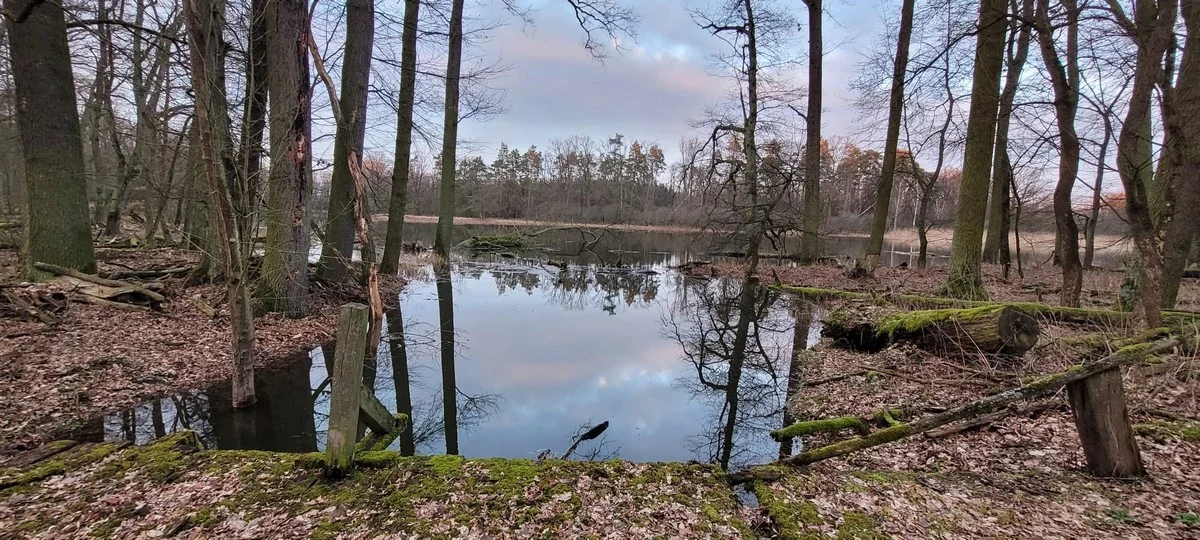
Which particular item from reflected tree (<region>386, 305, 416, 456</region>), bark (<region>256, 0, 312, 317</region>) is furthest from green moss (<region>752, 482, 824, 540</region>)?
bark (<region>256, 0, 312, 317</region>)

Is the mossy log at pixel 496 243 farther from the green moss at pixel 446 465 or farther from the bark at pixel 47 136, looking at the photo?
the green moss at pixel 446 465

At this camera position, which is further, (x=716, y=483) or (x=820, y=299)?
(x=820, y=299)

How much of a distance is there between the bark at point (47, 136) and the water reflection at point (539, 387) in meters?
4.18

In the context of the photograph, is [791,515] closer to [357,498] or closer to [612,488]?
[612,488]

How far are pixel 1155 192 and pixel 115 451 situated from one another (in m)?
12.4

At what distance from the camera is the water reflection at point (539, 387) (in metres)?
4.89

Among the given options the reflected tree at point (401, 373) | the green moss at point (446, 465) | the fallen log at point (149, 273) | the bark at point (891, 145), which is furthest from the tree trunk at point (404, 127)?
the bark at point (891, 145)

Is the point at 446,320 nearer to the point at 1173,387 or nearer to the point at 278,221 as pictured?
the point at 278,221

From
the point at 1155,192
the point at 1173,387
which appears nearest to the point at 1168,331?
the point at 1173,387

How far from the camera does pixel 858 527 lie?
9.82 ft

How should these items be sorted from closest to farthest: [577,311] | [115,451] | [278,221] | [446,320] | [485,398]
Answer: [115,451]
[485,398]
[278,221]
[446,320]
[577,311]

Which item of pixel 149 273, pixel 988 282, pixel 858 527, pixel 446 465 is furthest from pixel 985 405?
pixel 149 273

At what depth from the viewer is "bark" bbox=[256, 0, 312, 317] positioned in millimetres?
6410

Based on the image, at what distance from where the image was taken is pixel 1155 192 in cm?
723
